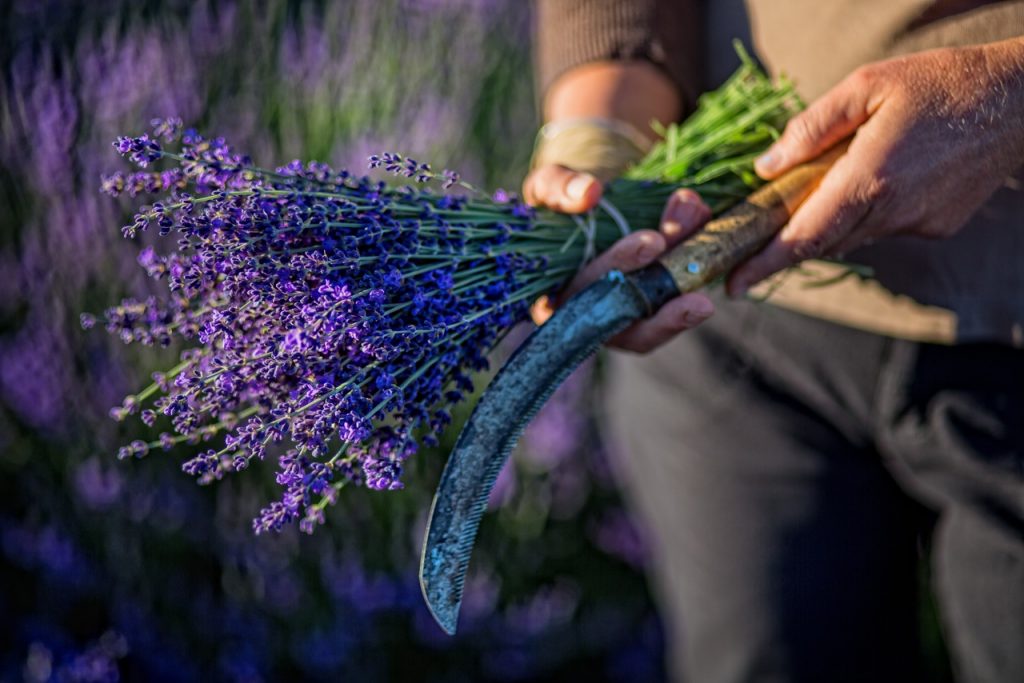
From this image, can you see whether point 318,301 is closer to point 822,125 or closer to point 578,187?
point 578,187

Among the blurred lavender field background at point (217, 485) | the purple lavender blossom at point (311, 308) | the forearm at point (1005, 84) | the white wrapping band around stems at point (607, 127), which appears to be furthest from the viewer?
the blurred lavender field background at point (217, 485)

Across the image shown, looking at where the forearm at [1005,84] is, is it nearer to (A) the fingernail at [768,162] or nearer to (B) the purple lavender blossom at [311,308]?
(A) the fingernail at [768,162]

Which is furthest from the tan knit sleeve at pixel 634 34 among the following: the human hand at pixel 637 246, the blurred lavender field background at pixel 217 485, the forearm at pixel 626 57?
the blurred lavender field background at pixel 217 485

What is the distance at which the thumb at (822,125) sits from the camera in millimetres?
1021

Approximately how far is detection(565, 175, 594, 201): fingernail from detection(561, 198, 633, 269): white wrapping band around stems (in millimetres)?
44

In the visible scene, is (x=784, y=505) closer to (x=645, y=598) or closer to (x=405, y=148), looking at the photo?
Answer: (x=645, y=598)

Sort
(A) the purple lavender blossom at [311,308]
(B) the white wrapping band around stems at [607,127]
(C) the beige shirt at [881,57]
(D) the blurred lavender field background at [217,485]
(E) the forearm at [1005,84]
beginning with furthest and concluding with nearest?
1. (D) the blurred lavender field background at [217,485]
2. (B) the white wrapping band around stems at [607,127]
3. (C) the beige shirt at [881,57]
4. (E) the forearm at [1005,84]
5. (A) the purple lavender blossom at [311,308]

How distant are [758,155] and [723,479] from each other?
0.54 m

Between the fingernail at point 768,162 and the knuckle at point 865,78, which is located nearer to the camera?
the knuckle at point 865,78

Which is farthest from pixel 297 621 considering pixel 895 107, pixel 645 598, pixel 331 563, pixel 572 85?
pixel 895 107

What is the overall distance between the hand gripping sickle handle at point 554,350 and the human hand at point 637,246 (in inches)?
0.9

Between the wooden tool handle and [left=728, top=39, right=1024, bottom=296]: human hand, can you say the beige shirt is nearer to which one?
[left=728, top=39, right=1024, bottom=296]: human hand

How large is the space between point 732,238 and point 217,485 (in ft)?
4.98

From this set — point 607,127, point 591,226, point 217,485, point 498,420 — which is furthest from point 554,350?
point 217,485
